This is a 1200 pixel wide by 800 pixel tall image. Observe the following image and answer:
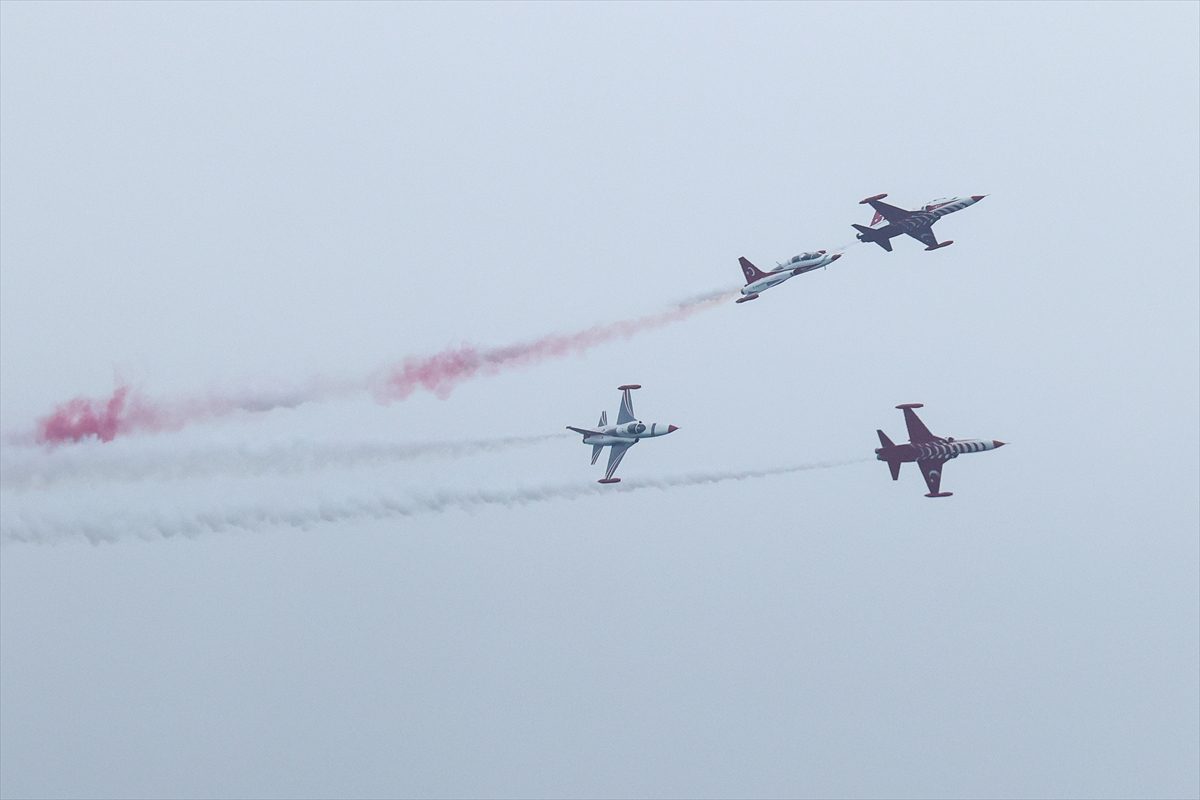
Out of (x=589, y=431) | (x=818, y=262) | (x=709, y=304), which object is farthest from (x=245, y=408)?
(x=818, y=262)

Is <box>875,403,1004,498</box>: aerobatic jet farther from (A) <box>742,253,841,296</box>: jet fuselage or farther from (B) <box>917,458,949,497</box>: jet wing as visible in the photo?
(A) <box>742,253,841,296</box>: jet fuselage

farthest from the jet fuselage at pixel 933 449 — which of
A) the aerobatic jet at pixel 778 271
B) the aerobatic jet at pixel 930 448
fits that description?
the aerobatic jet at pixel 778 271

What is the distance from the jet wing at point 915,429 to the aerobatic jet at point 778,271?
32.5 feet

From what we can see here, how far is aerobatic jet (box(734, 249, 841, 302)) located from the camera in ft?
281

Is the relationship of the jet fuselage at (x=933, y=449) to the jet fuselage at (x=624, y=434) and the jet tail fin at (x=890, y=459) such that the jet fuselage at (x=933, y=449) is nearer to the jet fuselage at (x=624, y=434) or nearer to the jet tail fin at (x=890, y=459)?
the jet tail fin at (x=890, y=459)

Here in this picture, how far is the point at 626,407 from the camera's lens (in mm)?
88250

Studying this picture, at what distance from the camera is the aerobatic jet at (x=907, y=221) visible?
8775 cm

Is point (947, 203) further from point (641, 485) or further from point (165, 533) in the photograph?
point (165, 533)

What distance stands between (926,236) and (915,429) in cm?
1255

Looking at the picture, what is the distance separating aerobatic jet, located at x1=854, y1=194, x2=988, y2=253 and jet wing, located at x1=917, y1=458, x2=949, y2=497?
12.9 m

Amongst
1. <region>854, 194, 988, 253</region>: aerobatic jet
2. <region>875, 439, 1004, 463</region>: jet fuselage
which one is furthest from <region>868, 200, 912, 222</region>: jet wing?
<region>875, 439, 1004, 463</region>: jet fuselage

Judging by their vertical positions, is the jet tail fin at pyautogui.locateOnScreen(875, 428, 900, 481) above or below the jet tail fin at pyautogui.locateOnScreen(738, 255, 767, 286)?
below

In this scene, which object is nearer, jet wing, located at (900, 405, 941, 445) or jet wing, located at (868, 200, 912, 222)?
jet wing, located at (900, 405, 941, 445)

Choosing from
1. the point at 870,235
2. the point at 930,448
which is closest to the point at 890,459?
the point at 930,448
